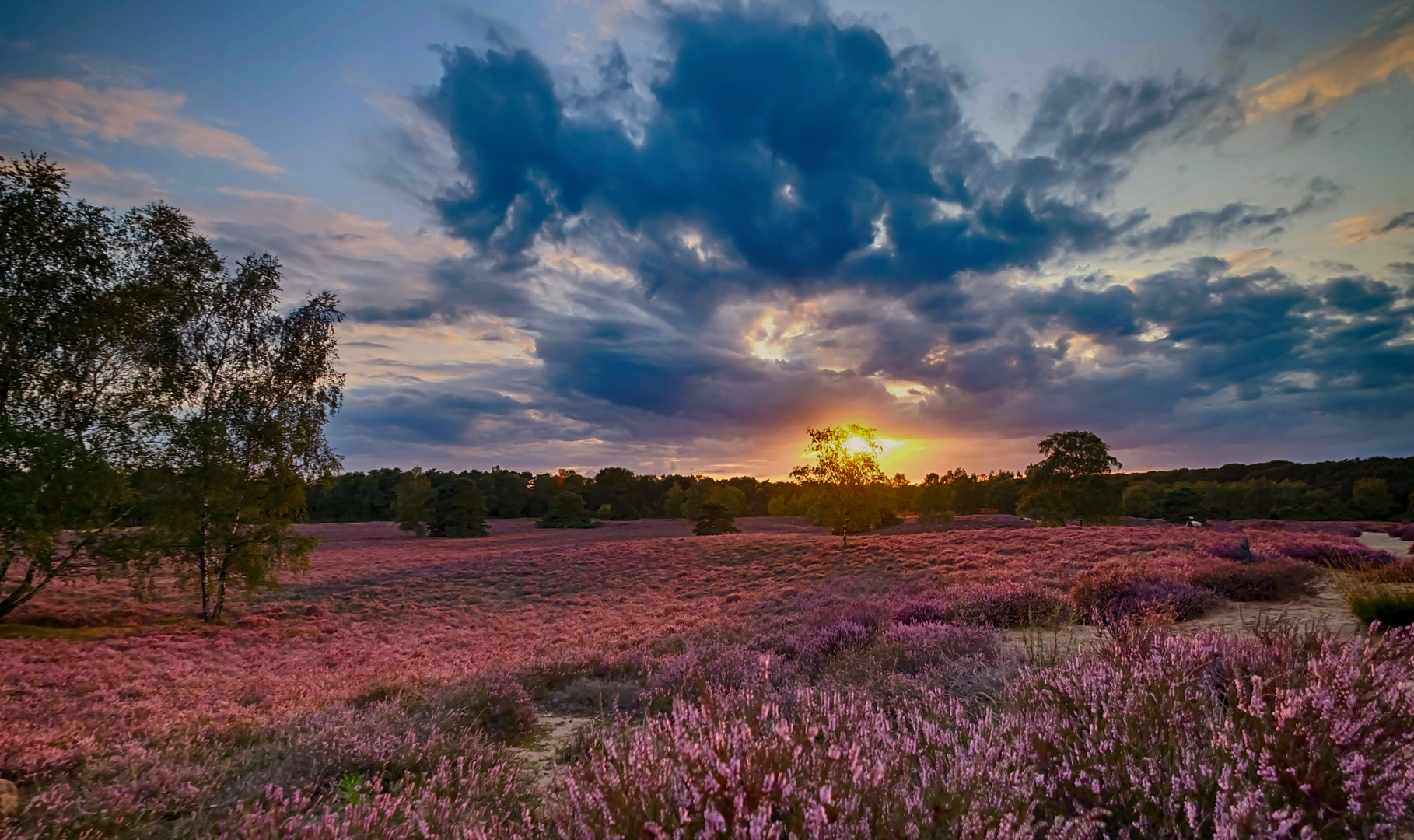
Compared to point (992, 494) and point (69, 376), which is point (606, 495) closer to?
point (992, 494)

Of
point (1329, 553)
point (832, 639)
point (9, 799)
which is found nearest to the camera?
point (9, 799)

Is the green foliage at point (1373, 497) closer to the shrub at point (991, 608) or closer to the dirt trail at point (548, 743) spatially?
the shrub at point (991, 608)

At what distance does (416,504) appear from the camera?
188 feet

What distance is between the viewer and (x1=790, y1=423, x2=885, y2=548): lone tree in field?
3750 centimetres

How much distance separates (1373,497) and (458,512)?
96802 millimetres

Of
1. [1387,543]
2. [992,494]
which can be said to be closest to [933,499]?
[992,494]

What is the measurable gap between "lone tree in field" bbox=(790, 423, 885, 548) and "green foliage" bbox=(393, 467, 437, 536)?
38603 mm

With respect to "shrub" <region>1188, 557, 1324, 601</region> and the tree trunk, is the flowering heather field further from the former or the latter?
the tree trunk

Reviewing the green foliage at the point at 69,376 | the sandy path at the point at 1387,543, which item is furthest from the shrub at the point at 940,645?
the sandy path at the point at 1387,543

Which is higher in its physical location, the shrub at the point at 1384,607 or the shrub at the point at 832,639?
the shrub at the point at 1384,607

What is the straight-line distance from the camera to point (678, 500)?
8331 cm

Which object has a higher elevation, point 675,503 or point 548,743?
point 675,503

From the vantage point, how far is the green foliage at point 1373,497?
210 ft

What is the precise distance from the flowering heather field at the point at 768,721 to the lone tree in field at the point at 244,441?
226 centimetres
